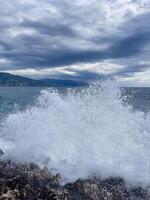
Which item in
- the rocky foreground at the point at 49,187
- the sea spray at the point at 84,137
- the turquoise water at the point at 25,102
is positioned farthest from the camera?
the turquoise water at the point at 25,102

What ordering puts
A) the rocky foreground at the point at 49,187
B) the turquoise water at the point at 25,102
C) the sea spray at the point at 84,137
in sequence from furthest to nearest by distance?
1. the turquoise water at the point at 25,102
2. the sea spray at the point at 84,137
3. the rocky foreground at the point at 49,187

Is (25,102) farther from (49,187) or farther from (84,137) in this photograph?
(49,187)

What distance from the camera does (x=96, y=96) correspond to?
18375 millimetres

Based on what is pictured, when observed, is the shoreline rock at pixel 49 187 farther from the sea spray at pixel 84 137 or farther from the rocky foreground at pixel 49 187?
the sea spray at pixel 84 137

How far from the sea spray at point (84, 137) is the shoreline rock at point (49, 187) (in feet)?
2.69

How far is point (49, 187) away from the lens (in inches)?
468

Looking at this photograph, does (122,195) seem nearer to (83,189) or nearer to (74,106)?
(83,189)

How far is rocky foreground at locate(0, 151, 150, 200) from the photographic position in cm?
1134

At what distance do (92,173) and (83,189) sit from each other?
5.70 feet

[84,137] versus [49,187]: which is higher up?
[84,137]

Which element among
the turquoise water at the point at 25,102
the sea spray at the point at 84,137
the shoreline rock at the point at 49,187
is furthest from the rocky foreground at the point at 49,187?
the turquoise water at the point at 25,102

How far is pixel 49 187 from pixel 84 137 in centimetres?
529

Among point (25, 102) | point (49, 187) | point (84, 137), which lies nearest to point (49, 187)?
point (49, 187)

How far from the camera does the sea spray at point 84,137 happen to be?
578 inches
